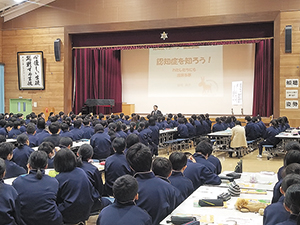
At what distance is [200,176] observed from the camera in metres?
4.13

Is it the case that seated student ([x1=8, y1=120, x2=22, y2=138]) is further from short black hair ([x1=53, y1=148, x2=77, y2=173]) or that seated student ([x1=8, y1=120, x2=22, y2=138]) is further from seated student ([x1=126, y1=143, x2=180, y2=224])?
seated student ([x1=126, y1=143, x2=180, y2=224])

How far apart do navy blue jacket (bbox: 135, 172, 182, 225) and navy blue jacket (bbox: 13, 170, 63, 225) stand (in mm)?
900

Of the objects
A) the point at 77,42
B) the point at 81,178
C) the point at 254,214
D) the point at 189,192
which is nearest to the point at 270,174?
the point at 189,192

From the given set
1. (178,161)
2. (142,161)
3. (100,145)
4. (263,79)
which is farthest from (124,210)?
(263,79)

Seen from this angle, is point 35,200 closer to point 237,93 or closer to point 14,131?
point 14,131

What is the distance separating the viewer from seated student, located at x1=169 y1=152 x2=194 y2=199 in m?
3.63

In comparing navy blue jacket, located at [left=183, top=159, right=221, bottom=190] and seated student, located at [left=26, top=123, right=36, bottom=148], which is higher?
seated student, located at [left=26, top=123, right=36, bottom=148]

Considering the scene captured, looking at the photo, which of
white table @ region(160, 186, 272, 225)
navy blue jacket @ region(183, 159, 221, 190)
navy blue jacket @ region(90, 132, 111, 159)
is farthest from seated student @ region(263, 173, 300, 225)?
navy blue jacket @ region(90, 132, 111, 159)

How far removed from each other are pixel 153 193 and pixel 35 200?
1.12 m

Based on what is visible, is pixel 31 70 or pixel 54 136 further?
pixel 31 70

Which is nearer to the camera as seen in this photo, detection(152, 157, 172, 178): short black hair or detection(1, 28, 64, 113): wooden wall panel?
detection(152, 157, 172, 178): short black hair

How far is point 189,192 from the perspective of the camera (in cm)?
372

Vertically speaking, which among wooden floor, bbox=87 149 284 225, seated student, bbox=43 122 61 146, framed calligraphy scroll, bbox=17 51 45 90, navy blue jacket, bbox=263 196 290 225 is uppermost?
framed calligraphy scroll, bbox=17 51 45 90

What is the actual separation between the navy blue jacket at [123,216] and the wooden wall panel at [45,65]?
14149 mm
